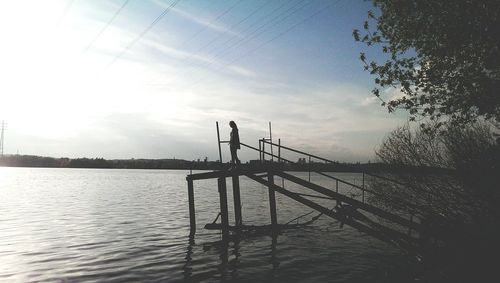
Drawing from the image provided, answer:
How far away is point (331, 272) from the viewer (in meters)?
13.9

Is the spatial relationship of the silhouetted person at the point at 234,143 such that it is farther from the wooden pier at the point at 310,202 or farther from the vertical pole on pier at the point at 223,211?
the vertical pole on pier at the point at 223,211

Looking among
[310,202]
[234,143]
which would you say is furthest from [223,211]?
[310,202]

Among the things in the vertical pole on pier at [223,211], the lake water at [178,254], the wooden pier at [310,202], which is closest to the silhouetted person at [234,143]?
the wooden pier at [310,202]

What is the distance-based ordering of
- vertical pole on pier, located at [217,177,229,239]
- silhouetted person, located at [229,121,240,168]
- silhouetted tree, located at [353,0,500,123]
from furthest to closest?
1. vertical pole on pier, located at [217,177,229,239]
2. silhouetted person, located at [229,121,240,168]
3. silhouetted tree, located at [353,0,500,123]

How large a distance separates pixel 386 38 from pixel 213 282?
11371 millimetres

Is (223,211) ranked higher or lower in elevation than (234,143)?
lower

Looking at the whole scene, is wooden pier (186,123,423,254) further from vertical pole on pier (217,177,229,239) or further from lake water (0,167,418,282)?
lake water (0,167,418,282)

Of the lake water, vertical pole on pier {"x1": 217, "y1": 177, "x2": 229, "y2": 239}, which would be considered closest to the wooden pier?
vertical pole on pier {"x1": 217, "y1": 177, "x2": 229, "y2": 239}

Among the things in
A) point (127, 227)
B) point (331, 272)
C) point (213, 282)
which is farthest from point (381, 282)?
point (127, 227)

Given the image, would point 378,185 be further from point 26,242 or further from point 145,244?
point 26,242

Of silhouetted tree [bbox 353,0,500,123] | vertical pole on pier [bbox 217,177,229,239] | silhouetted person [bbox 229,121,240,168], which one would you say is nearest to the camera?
silhouetted tree [bbox 353,0,500,123]

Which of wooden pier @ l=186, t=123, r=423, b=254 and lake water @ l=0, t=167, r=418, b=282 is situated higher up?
wooden pier @ l=186, t=123, r=423, b=254

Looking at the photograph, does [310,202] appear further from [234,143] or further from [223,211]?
[223,211]

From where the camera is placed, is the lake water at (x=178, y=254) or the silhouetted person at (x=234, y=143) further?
the silhouetted person at (x=234, y=143)
